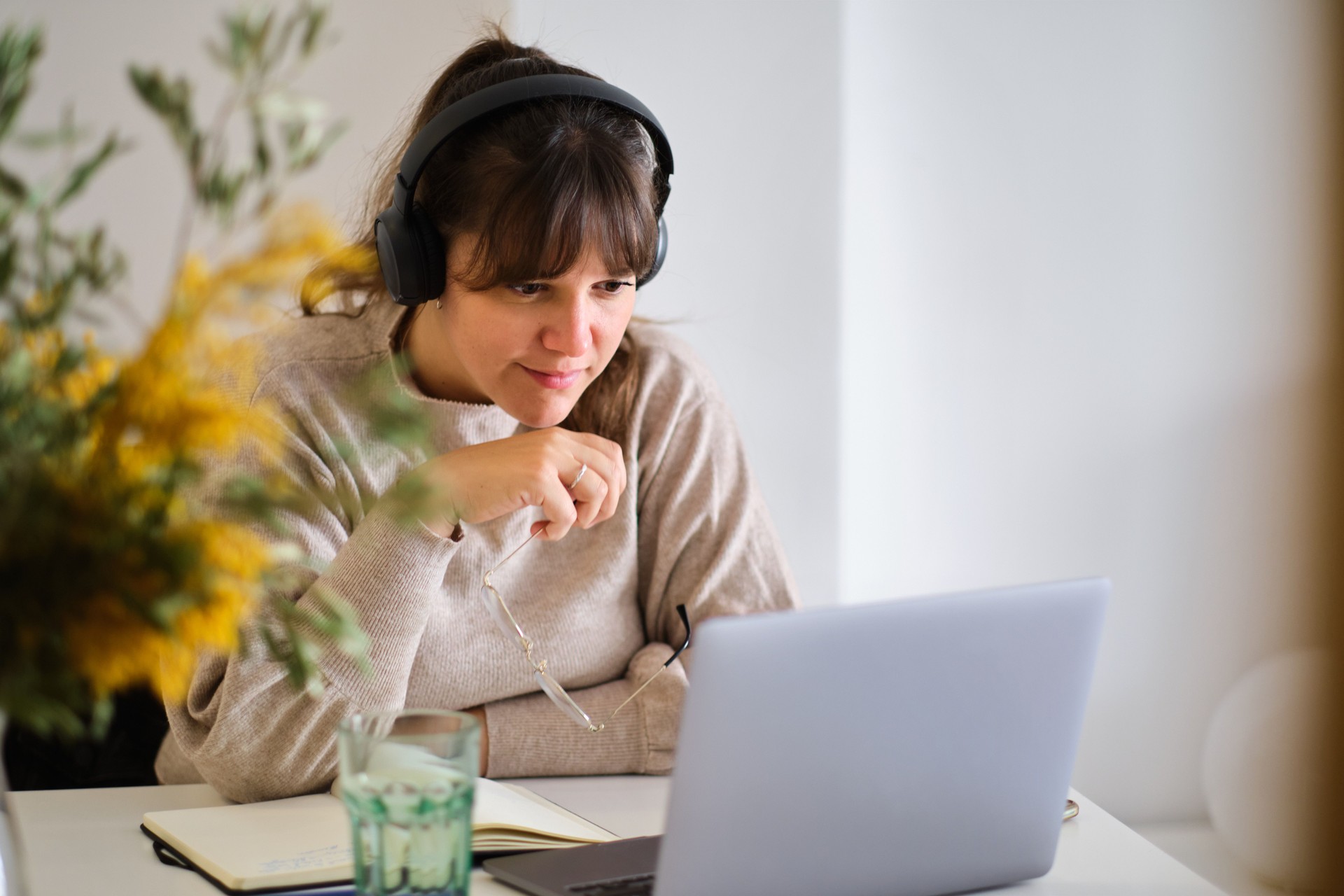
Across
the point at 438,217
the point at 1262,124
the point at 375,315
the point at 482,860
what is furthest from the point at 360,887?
the point at 1262,124

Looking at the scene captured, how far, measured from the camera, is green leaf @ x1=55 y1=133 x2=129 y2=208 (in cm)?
45

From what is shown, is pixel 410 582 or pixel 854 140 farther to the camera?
pixel 854 140

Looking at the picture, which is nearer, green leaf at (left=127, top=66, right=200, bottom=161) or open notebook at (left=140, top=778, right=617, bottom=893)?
green leaf at (left=127, top=66, right=200, bottom=161)

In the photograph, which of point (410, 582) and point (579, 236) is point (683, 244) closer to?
point (579, 236)

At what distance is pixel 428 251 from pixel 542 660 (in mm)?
450

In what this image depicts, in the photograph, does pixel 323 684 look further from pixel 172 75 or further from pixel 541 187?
pixel 172 75

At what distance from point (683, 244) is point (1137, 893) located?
1.23 metres

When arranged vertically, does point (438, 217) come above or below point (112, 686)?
above

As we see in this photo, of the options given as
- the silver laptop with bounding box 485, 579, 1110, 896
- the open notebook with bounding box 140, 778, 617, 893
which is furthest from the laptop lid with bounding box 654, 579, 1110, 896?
the open notebook with bounding box 140, 778, 617, 893

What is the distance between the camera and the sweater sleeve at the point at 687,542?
1.26 metres

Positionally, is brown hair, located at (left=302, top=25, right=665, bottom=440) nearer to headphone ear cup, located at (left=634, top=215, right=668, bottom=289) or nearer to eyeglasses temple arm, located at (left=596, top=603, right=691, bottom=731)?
headphone ear cup, located at (left=634, top=215, right=668, bottom=289)

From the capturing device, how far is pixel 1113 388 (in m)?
2.12

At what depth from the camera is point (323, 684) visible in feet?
3.47

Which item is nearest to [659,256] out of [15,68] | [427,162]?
[427,162]
